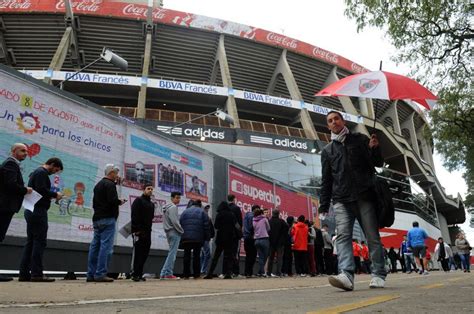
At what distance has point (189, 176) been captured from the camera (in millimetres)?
10430

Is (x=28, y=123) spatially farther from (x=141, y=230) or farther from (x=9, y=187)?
(x=141, y=230)

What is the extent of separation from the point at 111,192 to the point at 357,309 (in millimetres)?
4691

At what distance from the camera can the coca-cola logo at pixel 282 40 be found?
37438 millimetres

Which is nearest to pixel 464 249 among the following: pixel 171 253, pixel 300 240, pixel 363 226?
pixel 300 240

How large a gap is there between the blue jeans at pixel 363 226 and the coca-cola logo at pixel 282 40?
34.6 meters

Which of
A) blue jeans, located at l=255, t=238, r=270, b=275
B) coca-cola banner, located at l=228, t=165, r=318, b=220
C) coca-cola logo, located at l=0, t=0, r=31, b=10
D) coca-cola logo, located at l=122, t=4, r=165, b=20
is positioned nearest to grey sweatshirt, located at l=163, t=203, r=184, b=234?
blue jeans, located at l=255, t=238, r=270, b=275

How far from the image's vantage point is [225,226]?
8.84 m

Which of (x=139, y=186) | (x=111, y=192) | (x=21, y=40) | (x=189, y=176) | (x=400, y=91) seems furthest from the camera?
(x=21, y=40)

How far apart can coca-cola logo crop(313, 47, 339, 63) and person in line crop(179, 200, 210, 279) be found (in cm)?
3439

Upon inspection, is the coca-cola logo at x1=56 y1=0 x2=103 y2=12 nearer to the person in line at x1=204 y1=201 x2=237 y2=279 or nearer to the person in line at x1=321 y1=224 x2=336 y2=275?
the person in line at x1=321 y1=224 x2=336 y2=275

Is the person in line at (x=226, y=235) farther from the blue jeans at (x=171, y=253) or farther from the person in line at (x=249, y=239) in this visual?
the person in line at (x=249, y=239)

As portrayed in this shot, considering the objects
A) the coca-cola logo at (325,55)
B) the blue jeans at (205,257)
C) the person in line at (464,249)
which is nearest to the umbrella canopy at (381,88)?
the blue jeans at (205,257)

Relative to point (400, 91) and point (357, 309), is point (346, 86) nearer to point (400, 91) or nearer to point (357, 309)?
point (400, 91)

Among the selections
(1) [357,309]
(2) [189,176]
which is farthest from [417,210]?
(1) [357,309]
